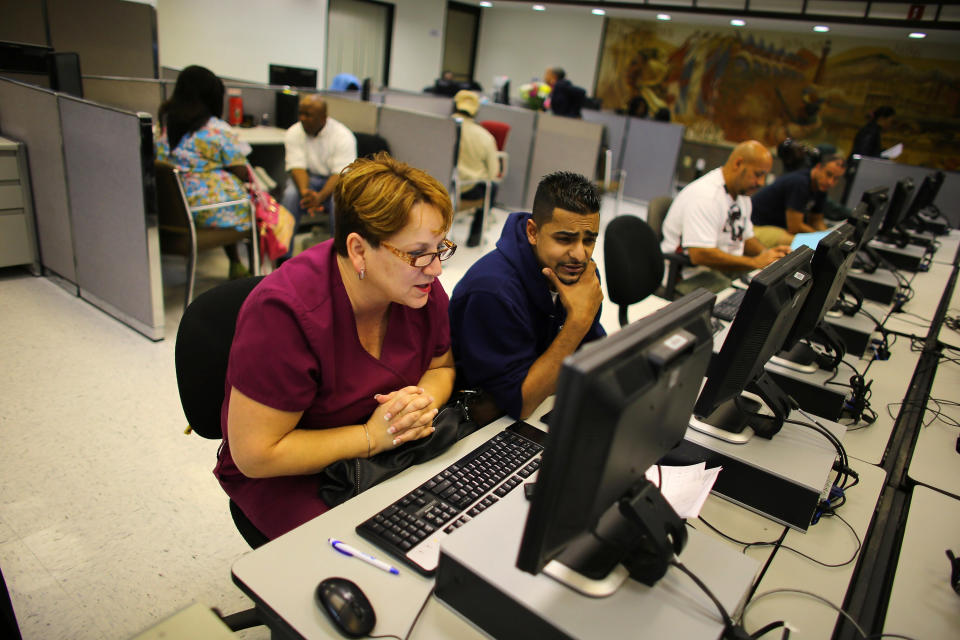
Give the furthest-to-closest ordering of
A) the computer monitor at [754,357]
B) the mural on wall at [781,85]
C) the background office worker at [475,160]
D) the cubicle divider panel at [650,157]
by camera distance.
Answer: the mural on wall at [781,85], the cubicle divider panel at [650,157], the background office worker at [475,160], the computer monitor at [754,357]

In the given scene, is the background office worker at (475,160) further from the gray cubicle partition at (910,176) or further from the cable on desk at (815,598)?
the cable on desk at (815,598)

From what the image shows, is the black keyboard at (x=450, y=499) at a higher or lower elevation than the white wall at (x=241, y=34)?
lower

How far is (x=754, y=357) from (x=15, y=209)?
11.3ft

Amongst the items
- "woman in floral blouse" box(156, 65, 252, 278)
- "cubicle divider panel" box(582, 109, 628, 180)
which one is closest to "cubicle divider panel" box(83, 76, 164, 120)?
"woman in floral blouse" box(156, 65, 252, 278)

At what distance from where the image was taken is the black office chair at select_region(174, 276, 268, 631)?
4.06 feet

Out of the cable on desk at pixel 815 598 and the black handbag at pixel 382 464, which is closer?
the cable on desk at pixel 815 598

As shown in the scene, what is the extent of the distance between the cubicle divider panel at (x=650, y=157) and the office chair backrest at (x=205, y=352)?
6147 mm

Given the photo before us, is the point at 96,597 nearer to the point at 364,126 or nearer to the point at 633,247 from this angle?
the point at 633,247

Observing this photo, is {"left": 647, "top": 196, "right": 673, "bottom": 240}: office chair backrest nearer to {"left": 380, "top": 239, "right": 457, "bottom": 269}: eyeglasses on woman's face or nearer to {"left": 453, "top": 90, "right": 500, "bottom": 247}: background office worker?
{"left": 453, "top": 90, "right": 500, "bottom": 247}: background office worker

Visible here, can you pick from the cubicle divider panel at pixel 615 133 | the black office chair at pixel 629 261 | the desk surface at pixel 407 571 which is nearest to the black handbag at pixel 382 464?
the desk surface at pixel 407 571

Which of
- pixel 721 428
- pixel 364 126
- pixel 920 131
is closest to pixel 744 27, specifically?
pixel 920 131

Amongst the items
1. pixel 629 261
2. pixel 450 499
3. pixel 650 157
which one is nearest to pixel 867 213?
pixel 629 261

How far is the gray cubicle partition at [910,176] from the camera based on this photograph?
5078 millimetres

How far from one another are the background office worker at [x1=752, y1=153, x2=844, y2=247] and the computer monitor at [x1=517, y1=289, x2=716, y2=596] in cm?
305
